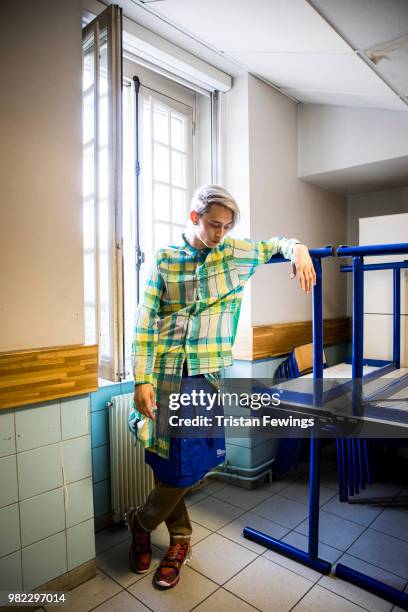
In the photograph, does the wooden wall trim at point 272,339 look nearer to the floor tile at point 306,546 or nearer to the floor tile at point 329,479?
the floor tile at point 329,479

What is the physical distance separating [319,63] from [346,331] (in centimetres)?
228

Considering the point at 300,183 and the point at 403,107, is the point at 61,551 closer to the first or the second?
the point at 300,183

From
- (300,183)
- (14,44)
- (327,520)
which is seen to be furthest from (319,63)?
(327,520)

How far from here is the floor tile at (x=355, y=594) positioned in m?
1.57

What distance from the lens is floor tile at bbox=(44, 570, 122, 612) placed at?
62.0 inches

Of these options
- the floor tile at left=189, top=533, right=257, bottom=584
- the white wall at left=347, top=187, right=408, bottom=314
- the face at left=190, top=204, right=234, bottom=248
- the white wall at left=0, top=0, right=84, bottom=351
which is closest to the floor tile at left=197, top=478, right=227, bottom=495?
the floor tile at left=189, top=533, right=257, bottom=584

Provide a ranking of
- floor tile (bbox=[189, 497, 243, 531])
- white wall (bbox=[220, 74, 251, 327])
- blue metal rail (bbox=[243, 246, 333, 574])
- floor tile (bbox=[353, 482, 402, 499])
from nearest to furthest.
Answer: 1. blue metal rail (bbox=[243, 246, 333, 574])
2. floor tile (bbox=[189, 497, 243, 531])
3. floor tile (bbox=[353, 482, 402, 499])
4. white wall (bbox=[220, 74, 251, 327])

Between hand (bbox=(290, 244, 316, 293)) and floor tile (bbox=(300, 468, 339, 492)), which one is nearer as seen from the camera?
hand (bbox=(290, 244, 316, 293))

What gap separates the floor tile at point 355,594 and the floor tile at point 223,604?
371 millimetres

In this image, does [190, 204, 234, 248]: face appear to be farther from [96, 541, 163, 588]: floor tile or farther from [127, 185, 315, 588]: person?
[96, 541, 163, 588]: floor tile

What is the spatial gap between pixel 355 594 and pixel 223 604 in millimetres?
560

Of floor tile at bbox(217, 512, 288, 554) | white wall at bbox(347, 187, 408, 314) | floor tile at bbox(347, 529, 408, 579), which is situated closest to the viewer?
floor tile at bbox(347, 529, 408, 579)

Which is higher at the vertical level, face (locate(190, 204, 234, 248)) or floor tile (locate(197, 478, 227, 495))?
face (locate(190, 204, 234, 248))

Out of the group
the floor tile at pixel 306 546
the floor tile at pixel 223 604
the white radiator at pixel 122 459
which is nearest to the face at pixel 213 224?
the white radiator at pixel 122 459
